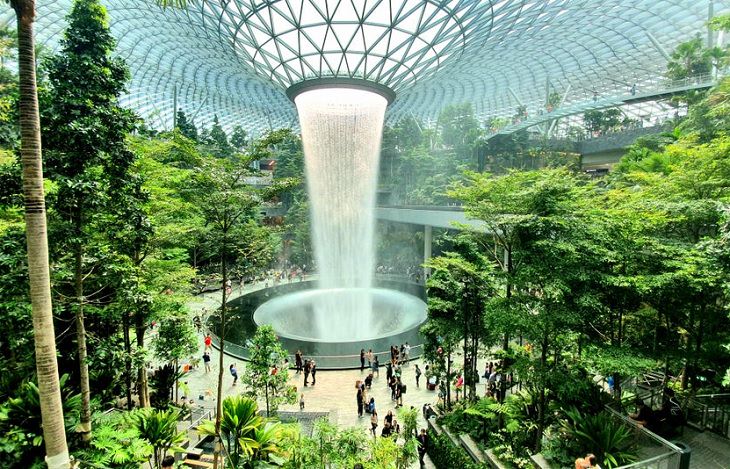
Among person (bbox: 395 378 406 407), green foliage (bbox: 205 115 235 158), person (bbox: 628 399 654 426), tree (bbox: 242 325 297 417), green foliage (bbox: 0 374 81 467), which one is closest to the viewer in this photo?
green foliage (bbox: 0 374 81 467)

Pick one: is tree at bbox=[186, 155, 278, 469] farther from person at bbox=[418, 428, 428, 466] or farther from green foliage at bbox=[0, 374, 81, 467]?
person at bbox=[418, 428, 428, 466]

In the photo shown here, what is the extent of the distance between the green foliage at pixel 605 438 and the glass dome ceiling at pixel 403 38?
2251cm

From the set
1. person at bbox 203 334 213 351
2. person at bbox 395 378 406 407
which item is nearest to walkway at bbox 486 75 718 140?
person at bbox 395 378 406 407

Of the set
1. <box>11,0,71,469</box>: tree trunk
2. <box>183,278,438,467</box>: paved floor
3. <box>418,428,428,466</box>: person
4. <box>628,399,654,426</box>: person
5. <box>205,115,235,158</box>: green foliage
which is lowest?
<box>183,278,438,467</box>: paved floor

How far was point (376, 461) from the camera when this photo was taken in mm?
8938

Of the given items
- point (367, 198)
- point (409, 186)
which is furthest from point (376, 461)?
point (409, 186)

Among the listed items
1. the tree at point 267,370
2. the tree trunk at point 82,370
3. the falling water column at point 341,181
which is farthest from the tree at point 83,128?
the falling water column at point 341,181

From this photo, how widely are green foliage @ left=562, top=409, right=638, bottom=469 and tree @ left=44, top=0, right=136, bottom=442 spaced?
9873mm

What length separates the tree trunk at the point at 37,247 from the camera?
4.48 meters

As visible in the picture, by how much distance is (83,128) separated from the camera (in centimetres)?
665

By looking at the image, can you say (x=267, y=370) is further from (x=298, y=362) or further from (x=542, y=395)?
(x=542, y=395)

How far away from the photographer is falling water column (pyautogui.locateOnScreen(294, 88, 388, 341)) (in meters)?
31.3

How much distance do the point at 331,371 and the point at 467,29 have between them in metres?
26.6

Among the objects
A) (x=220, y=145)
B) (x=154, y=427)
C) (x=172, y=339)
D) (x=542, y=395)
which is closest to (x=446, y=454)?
(x=542, y=395)
